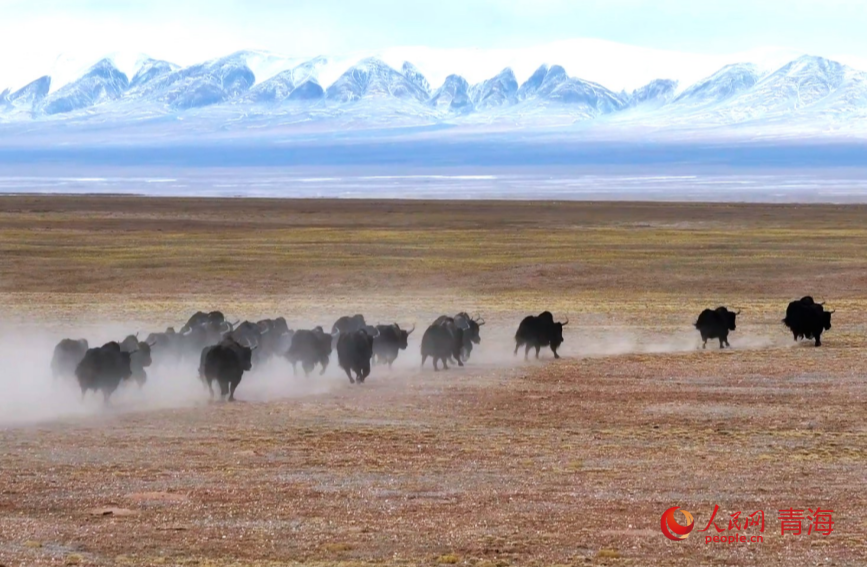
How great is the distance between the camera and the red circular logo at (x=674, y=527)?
1002cm

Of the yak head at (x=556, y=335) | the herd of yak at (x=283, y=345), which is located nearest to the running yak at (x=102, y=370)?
the herd of yak at (x=283, y=345)

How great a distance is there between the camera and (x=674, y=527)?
10234 millimetres

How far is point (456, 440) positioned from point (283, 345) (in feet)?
24.5

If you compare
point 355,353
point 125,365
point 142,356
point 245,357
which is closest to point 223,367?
point 245,357

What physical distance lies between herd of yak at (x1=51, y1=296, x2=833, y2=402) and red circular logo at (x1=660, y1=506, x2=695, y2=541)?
814cm

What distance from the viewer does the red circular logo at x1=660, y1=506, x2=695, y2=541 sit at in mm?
10023

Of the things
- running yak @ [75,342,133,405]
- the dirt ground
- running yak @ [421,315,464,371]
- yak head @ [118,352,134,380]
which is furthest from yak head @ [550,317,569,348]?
running yak @ [75,342,133,405]

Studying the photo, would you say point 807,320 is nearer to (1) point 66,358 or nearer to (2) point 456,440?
(2) point 456,440

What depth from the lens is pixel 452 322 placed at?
2128 centimetres

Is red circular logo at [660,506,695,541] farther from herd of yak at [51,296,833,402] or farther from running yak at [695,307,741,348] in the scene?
running yak at [695,307,741,348]

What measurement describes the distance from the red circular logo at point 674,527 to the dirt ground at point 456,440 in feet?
0.31

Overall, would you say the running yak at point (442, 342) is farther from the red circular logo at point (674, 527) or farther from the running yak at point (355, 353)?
the red circular logo at point (674, 527)

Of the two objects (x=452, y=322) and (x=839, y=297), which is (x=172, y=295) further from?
(x=839, y=297)

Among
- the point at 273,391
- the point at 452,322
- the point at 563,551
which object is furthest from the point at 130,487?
the point at 452,322
